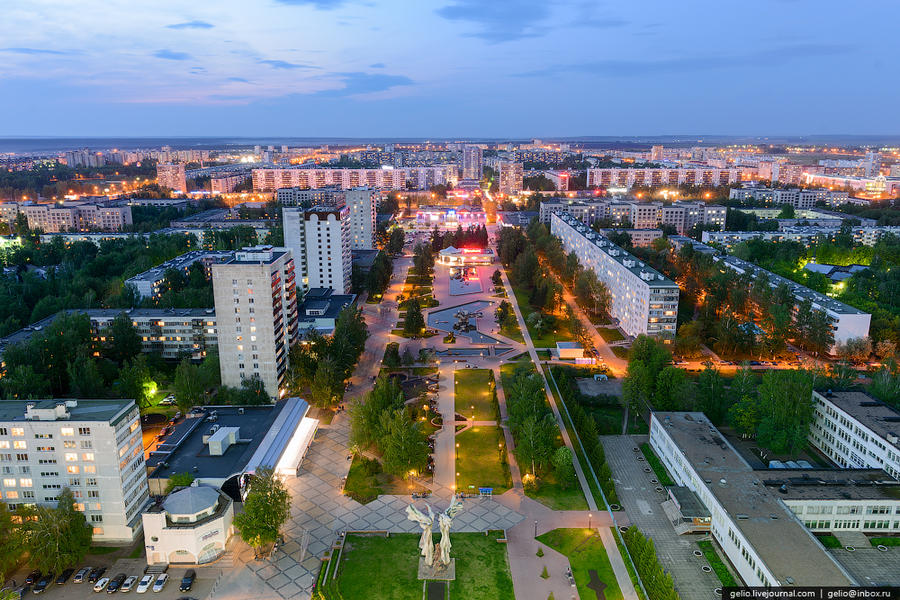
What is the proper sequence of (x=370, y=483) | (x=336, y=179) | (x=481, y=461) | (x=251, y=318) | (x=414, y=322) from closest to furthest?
(x=370, y=483) → (x=481, y=461) → (x=251, y=318) → (x=414, y=322) → (x=336, y=179)

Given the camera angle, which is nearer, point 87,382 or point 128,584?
point 128,584

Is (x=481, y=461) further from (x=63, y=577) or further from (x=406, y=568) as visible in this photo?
(x=63, y=577)

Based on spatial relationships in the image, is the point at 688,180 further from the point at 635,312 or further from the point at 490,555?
the point at 490,555

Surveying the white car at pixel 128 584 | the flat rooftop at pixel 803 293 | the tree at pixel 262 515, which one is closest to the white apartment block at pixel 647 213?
the flat rooftop at pixel 803 293

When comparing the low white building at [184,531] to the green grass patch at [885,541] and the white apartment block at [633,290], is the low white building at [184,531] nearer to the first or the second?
the green grass patch at [885,541]

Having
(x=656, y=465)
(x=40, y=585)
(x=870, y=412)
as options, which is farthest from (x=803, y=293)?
(x=40, y=585)

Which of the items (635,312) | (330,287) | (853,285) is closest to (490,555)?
(635,312)
